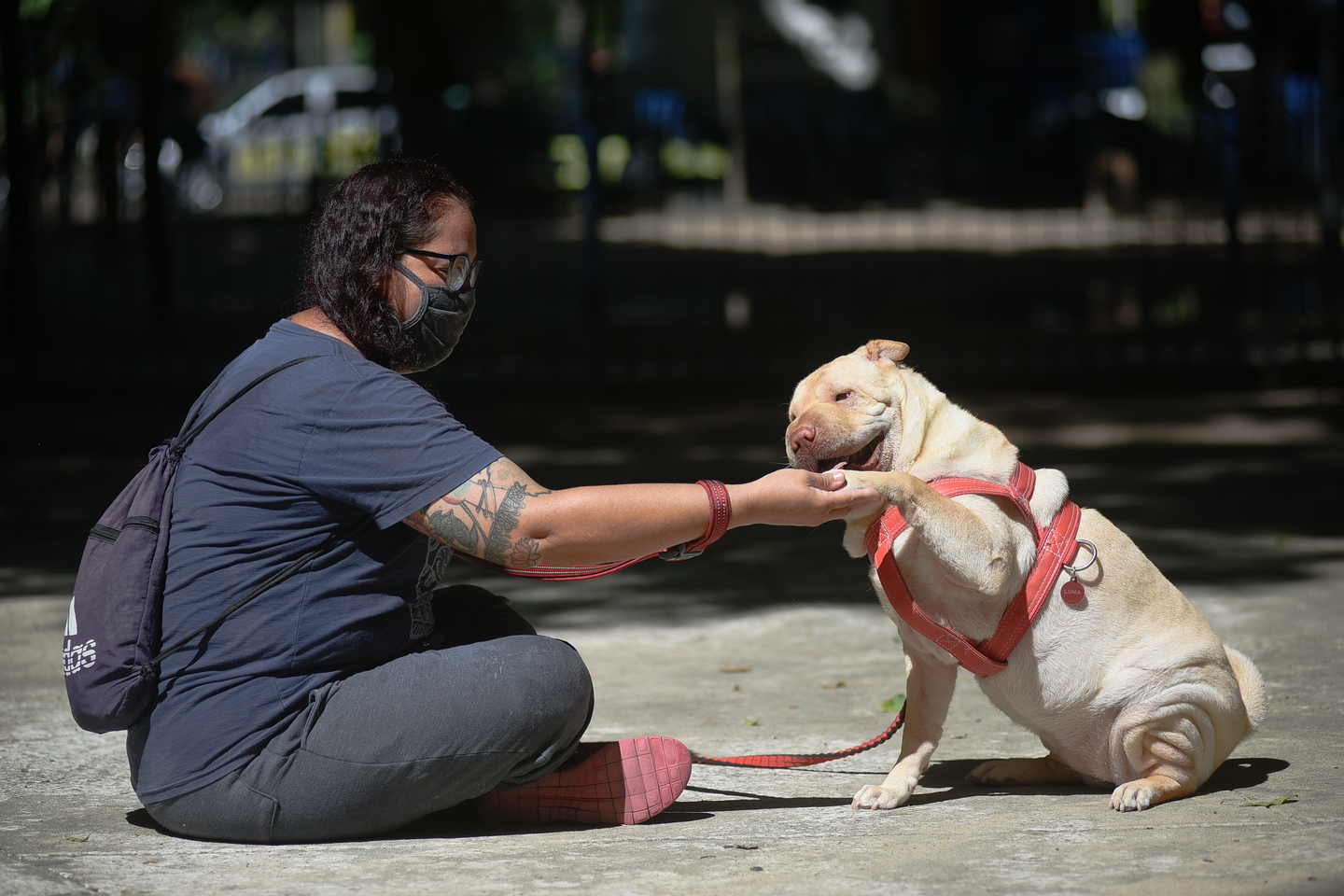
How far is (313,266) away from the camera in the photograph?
3549 mm

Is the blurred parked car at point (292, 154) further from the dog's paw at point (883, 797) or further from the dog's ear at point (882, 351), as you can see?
the dog's paw at point (883, 797)

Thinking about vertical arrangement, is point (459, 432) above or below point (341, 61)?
below

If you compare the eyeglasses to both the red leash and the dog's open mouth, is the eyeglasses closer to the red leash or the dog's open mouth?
the dog's open mouth

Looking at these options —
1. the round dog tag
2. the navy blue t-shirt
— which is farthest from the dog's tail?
the navy blue t-shirt

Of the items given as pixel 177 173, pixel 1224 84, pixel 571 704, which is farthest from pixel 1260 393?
pixel 177 173

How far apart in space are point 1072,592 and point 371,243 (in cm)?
193

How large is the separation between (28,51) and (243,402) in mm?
13442

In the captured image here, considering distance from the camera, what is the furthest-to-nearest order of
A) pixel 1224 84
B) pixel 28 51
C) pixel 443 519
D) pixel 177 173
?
pixel 177 173, pixel 28 51, pixel 1224 84, pixel 443 519

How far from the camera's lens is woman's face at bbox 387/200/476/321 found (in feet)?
11.5

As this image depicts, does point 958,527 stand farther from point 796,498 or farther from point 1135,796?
point 1135,796

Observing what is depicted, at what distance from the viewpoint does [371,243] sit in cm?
347

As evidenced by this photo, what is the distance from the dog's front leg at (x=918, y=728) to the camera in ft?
12.5

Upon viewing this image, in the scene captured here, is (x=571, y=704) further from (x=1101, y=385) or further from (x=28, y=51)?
(x=28, y=51)

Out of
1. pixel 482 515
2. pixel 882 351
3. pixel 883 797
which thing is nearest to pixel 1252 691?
pixel 883 797
